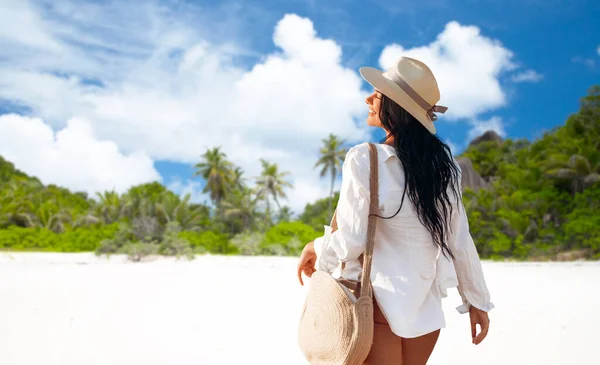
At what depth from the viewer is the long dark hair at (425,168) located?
1.48m

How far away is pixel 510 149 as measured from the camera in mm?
34844

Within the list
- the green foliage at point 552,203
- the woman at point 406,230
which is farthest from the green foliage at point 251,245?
the woman at point 406,230

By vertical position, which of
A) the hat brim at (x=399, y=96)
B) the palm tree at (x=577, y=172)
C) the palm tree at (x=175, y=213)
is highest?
the palm tree at (x=577, y=172)

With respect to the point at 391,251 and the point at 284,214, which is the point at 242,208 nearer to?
the point at 284,214

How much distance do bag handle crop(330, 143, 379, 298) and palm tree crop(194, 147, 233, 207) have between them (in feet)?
135

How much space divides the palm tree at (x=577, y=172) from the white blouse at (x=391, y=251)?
2104cm

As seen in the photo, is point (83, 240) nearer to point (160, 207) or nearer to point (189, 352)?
point (160, 207)

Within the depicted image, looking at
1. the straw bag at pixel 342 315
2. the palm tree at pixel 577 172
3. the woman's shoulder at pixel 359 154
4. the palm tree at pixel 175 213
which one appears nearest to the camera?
the straw bag at pixel 342 315

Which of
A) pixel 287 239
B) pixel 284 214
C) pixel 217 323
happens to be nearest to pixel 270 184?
pixel 284 214

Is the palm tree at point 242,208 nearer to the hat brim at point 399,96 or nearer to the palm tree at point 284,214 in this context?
the palm tree at point 284,214

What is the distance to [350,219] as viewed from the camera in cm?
140

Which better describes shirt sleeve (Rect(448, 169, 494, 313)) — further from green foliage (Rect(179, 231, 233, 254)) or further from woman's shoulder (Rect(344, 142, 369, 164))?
green foliage (Rect(179, 231, 233, 254))

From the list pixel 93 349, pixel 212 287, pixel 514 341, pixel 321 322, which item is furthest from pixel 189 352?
pixel 212 287

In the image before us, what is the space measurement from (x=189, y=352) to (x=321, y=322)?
11.5 feet
